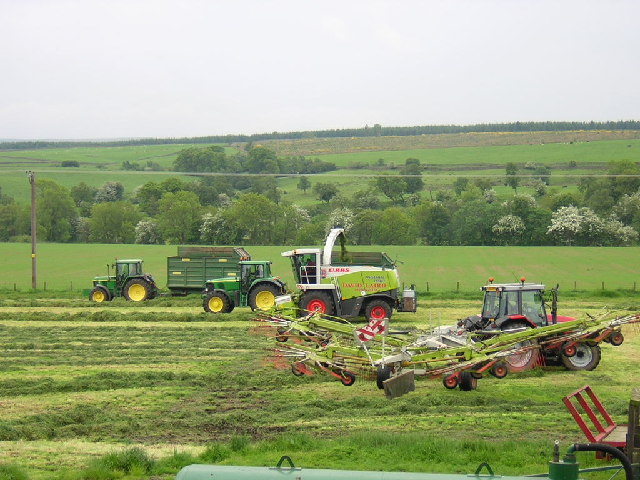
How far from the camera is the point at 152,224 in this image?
256 ft

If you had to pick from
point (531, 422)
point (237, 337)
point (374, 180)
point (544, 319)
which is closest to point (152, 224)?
point (374, 180)

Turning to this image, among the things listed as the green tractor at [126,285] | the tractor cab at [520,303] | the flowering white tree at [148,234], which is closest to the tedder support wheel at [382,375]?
the tractor cab at [520,303]

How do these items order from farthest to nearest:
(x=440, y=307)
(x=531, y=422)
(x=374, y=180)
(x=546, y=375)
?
(x=374, y=180)
(x=440, y=307)
(x=546, y=375)
(x=531, y=422)

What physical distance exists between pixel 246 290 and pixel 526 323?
14.6 meters

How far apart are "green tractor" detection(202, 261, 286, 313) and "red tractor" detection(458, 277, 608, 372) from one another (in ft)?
40.1

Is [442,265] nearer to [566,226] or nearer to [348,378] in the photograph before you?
[566,226]


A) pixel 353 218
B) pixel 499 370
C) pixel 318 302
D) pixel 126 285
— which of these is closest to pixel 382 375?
pixel 499 370

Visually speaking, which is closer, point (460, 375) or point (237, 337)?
point (460, 375)

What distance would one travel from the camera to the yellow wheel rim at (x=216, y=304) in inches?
1351

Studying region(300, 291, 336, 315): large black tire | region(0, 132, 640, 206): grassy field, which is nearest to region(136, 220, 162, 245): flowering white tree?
region(0, 132, 640, 206): grassy field

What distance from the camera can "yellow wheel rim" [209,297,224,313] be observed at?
34312mm

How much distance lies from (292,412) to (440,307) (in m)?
19.6

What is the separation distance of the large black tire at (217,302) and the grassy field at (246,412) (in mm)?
6545

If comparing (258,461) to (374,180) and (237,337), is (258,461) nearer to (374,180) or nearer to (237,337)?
(237,337)
